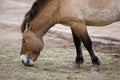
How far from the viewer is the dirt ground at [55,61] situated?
7184 millimetres

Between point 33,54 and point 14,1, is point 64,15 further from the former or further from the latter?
point 14,1

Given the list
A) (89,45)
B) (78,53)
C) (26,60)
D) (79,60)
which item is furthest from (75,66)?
(26,60)

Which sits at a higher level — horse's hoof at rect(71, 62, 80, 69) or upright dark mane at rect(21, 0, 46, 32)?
upright dark mane at rect(21, 0, 46, 32)

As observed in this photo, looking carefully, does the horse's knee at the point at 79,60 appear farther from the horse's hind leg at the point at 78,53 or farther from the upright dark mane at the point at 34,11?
the upright dark mane at the point at 34,11

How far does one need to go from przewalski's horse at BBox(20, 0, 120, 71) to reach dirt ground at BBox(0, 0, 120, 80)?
0.93 ft

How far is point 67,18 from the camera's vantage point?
7.45 m

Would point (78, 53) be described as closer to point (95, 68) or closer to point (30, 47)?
point (95, 68)

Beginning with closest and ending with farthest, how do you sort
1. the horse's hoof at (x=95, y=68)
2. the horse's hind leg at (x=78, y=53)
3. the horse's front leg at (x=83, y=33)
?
1. the horse's front leg at (x=83, y=33)
2. the horse's hoof at (x=95, y=68)
3. the horse's hind leg at (x=78, y=53)

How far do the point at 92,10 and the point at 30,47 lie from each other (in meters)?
1.30

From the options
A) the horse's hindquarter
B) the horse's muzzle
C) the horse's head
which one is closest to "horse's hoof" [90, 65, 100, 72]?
the horse's hindquarter

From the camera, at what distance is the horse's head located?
298 inches

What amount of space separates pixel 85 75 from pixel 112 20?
44.7 inches

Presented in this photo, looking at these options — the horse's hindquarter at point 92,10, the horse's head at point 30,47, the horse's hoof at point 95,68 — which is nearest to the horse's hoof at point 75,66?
the horse's hoof at point 95,68

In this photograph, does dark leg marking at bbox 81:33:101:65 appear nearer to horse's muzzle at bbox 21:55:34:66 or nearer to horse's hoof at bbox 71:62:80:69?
horse's hoof at bbox 71:62:80:69
